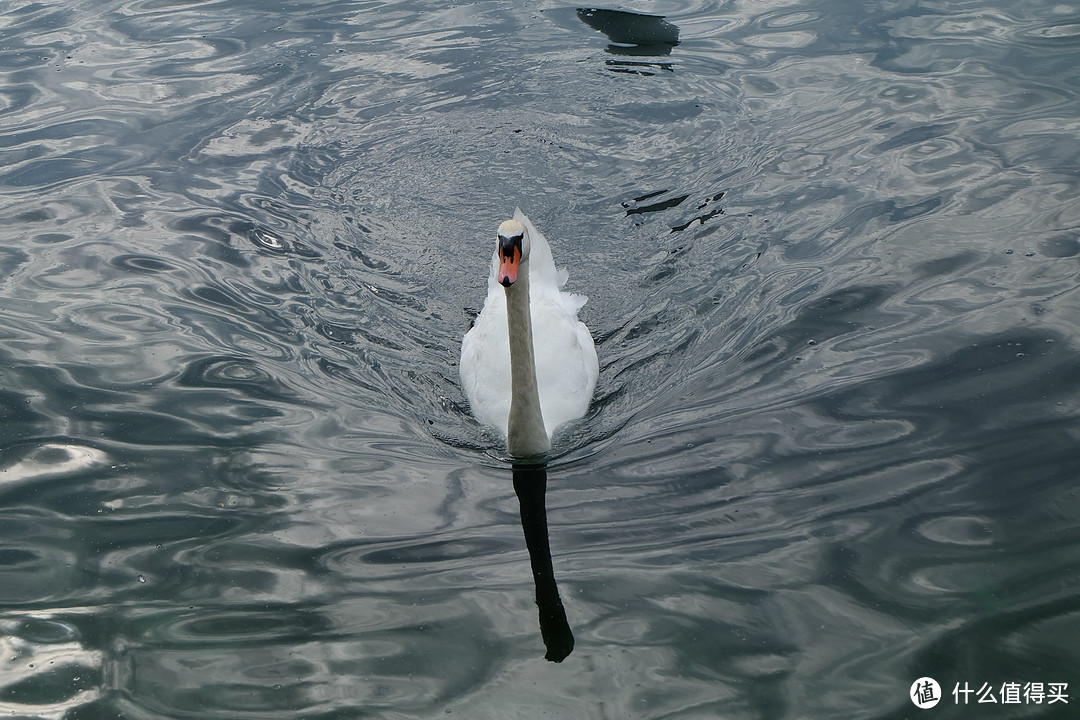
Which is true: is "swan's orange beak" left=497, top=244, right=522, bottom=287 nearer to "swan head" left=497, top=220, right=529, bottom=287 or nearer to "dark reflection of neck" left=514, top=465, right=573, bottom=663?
"swan head" left=497, top=220, right=529, bottom=287

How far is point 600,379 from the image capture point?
8.06 meters

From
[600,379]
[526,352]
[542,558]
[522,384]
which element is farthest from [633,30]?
[542,558]

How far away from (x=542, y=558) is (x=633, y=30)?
33.5 ft

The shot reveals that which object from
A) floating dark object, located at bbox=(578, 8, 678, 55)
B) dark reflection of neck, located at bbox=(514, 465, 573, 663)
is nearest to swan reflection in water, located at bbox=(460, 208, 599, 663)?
dark reflection of neck, located at bbox=(514, 465, 573, 663)

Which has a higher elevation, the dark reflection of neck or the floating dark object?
the floating dark object

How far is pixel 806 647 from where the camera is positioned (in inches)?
208

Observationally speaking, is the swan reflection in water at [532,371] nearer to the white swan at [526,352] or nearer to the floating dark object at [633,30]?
the white swan at [526,352]

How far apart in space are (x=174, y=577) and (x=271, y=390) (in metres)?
2.05

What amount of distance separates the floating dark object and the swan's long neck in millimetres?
7846

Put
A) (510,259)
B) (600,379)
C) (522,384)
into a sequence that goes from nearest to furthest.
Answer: (510,259) → (522,384) → (600,379)

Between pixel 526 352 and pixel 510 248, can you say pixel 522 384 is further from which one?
pixel 510 248

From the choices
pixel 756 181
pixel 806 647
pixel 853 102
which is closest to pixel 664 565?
pixel 806 647

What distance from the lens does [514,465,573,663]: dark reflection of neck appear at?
215 inches

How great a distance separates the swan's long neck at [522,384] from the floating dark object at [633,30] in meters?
7.85
